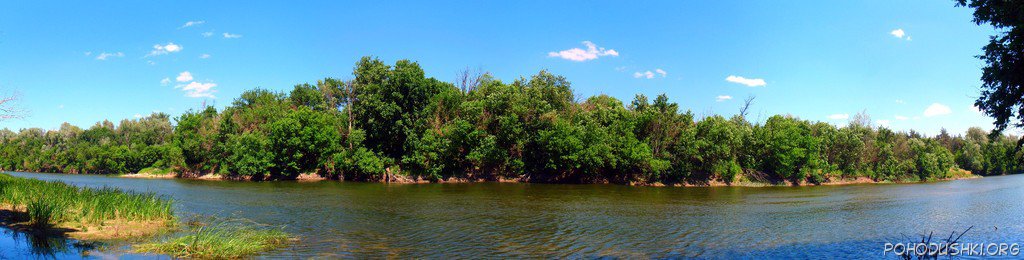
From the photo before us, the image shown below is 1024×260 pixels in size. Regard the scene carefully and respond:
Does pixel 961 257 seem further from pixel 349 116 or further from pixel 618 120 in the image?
pixel 349 116

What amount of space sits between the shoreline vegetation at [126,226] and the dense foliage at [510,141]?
38.2 m

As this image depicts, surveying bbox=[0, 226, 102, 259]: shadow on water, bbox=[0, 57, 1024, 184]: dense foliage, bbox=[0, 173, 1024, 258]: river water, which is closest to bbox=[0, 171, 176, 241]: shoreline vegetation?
bbox=[0, 226, 102, 259]: shadow on water

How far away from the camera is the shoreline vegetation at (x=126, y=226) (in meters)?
14.3

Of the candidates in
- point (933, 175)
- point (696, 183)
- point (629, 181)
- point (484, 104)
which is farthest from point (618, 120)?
point (933, 175)

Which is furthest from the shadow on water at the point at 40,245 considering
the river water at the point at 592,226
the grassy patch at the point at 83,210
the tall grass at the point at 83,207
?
the tall grass at the point at 83,207

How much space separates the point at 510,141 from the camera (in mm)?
58000

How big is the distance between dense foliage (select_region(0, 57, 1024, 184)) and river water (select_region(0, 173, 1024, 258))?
21.6 m

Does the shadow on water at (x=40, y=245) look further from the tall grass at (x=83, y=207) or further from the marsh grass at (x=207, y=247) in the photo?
the marsh grass at (x=207, y=247)

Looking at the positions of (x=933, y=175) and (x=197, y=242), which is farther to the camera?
(x=933, y=175)

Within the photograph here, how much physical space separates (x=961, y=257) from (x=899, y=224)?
9927mm

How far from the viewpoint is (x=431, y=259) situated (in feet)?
48.8

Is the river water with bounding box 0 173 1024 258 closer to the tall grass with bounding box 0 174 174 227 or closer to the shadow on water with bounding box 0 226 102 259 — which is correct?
the shadow on water with bounding box 0 226 102 259

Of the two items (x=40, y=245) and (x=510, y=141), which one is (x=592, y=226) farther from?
(x=510, y=141)

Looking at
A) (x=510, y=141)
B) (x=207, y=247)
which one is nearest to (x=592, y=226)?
(x=207, y=247)
